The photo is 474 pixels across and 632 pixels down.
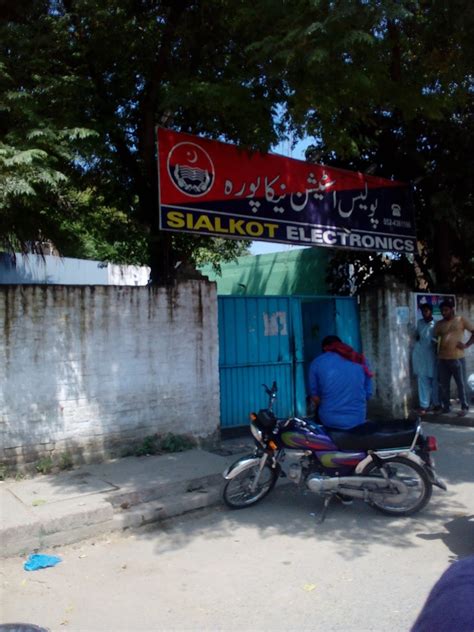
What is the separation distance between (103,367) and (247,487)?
2214 millimetres

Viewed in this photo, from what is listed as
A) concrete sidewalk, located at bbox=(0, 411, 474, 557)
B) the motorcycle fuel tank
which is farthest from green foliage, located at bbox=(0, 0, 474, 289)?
the motorcycle fuel tank

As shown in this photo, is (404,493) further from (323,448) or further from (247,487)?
(247,487)

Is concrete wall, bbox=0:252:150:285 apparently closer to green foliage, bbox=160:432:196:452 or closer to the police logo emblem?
the police logo emblem

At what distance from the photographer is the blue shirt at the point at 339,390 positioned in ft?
16.7

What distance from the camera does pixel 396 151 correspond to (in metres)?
10.3

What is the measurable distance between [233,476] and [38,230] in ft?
Result: 11.5

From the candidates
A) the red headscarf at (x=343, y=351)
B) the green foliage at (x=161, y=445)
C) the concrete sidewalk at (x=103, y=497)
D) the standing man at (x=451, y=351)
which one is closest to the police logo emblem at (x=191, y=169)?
the red headscarf at (x=343, y=351)

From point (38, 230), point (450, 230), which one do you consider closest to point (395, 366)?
point (450, 230)

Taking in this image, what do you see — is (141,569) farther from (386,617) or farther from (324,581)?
(386,617)

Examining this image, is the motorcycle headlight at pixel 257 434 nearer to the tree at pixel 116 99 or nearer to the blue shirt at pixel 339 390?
the blue shirt at pixel 339 390

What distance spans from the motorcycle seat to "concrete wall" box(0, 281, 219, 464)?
8.12ft

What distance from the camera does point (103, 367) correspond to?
6.41 m

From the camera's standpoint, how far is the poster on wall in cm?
A: 979

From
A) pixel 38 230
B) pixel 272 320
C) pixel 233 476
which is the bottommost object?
pixel 233 476
